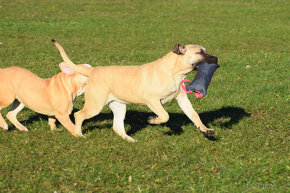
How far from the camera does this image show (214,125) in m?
8.62

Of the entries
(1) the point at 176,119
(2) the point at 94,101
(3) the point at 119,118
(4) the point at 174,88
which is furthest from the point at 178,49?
(1) the point at 176,119

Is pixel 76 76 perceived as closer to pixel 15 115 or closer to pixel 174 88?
pixel 15 115

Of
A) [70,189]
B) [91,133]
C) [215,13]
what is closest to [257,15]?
[215,13]

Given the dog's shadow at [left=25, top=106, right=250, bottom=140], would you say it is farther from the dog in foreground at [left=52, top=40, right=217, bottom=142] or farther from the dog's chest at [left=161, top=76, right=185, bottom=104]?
the dog's chest at [left=161, top=76, right=185, bottom=104]

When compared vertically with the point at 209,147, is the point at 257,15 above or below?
below

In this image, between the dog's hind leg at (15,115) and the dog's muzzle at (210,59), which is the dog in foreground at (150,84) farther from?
the dog's hind leg at (15,115)

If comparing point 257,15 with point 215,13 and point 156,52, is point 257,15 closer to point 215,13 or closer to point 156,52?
point 215,13

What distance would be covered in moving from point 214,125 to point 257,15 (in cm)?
1669

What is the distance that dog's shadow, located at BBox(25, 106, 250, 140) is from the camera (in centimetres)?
863

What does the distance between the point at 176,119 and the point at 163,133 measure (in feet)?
3.00

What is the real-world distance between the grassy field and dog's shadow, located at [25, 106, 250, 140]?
20mm

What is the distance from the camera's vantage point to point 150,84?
292 inches

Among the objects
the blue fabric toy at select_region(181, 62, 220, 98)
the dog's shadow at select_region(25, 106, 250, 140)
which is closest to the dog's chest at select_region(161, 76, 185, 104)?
the blue fabric toy at select_region(181, 62, 220, 98)

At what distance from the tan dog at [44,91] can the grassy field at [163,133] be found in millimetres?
414
